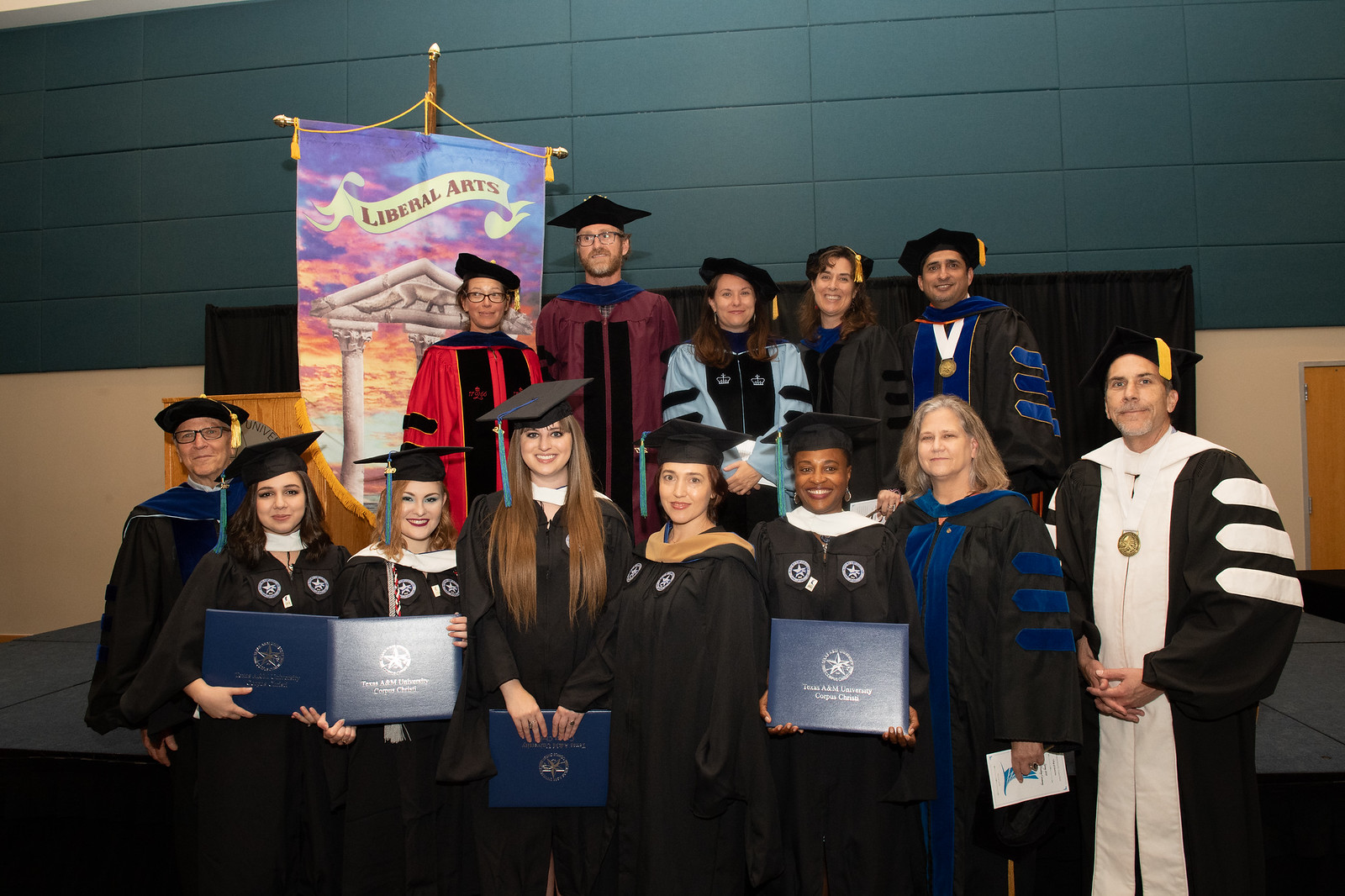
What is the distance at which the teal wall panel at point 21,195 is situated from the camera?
7230 mm

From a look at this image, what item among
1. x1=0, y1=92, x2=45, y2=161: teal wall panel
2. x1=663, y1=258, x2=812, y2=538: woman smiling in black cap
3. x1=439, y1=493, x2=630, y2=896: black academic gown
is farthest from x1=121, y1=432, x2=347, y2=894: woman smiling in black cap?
x1=0, y1=92, x2=45, y2=161: teal wall panel

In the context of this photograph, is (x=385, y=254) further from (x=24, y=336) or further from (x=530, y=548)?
(x=24, y=336)

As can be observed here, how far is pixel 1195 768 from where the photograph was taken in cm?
227

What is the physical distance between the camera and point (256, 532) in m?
2.55

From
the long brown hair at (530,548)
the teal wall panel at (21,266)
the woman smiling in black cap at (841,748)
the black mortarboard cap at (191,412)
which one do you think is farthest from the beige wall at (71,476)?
the woman smiling in black cap at (841,748)

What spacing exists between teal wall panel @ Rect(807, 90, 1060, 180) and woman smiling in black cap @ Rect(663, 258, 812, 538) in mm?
3582

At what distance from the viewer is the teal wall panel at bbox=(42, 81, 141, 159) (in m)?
7.11

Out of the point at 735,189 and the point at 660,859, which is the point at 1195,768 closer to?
the point at 660,859

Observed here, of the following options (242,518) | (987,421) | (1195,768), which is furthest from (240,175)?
(1195,768)

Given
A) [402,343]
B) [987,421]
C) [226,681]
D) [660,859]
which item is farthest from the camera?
[402,343]

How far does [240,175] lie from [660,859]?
7.16 metres

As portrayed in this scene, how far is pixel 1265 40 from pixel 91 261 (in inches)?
407

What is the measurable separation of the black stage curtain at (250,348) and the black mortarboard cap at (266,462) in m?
A: 4.50

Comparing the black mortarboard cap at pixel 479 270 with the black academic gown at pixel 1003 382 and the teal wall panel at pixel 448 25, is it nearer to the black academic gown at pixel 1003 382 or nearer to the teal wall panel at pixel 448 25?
the black academic gown at pixel 1003 382
